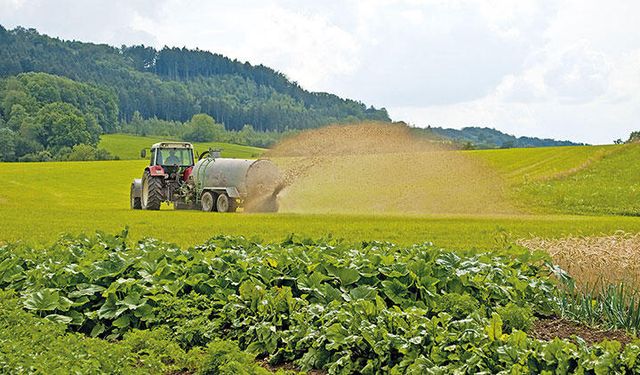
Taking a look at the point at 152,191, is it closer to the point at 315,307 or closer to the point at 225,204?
the point at 225,204

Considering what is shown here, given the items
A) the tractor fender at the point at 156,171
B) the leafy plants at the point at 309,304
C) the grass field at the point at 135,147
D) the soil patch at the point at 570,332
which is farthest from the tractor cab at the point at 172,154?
the grass field at the point at 135,147

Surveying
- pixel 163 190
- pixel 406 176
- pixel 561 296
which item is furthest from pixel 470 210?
Result: pixel 561 296

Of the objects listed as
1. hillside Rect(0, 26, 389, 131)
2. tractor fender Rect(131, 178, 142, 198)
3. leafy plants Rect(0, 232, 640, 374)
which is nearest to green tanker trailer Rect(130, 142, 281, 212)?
tractor fender Rect(131, 178, 142, 198)

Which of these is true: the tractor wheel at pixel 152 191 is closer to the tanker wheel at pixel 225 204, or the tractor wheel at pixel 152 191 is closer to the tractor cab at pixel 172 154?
the tractor cab at pixel 172 154

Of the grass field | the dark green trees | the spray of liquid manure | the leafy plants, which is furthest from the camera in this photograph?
the grass field

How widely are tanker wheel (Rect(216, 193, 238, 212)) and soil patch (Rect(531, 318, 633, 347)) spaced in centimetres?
2169

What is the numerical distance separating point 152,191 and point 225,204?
318cm

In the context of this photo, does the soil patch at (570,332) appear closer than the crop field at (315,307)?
No

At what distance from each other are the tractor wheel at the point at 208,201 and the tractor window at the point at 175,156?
2.24 meters

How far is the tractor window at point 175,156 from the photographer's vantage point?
31.6 metres

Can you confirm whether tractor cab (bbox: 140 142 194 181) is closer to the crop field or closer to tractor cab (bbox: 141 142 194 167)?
tractor cab (bbox: 141 142 194 167)

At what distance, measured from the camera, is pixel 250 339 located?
7816mm

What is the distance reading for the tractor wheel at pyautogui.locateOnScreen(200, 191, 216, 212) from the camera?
30.2m

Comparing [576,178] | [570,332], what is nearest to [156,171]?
[576,178]
